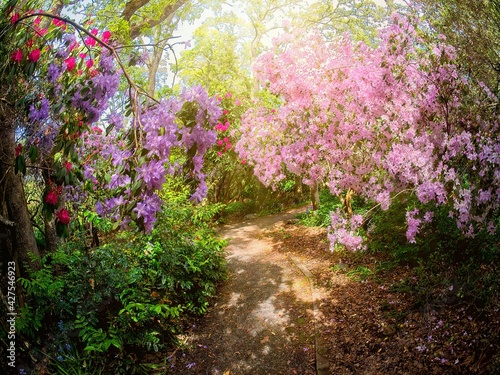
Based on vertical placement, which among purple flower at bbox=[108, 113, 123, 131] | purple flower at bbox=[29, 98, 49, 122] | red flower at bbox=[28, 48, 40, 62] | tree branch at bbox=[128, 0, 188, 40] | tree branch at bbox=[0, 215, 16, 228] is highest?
tree branch at bbox=[128, 0, 188, 40]

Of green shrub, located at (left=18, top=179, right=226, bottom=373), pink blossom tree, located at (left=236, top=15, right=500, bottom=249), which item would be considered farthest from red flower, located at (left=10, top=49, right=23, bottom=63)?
pink blossom tree, located at (left=236, top=15, right=500, bottom=249)

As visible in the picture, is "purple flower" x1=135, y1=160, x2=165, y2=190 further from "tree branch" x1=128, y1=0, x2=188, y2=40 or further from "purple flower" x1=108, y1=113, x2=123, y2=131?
"tree branch" x1=128, y1=0, x2=188, y2=40

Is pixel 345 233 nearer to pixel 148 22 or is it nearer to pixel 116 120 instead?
pixel 116 120

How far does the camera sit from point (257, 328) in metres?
4.93

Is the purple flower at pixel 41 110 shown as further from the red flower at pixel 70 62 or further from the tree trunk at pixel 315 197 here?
the tree trunk at pixel 315 197

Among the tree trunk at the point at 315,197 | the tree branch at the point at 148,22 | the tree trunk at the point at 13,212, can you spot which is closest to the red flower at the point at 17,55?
the tree trunk at the point at 13,212

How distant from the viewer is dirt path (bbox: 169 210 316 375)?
4.18 meters

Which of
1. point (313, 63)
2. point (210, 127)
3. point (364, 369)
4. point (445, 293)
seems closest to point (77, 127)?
point (210, 127)

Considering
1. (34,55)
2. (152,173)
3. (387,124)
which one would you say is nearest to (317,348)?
(387,124)

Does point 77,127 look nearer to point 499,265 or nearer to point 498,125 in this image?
point 498,125

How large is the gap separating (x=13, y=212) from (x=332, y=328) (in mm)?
4455

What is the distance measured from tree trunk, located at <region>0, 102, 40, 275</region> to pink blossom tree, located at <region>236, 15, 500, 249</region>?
14.1ft

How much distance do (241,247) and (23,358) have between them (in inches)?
225

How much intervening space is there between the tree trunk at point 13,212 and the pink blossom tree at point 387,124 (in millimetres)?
4287
